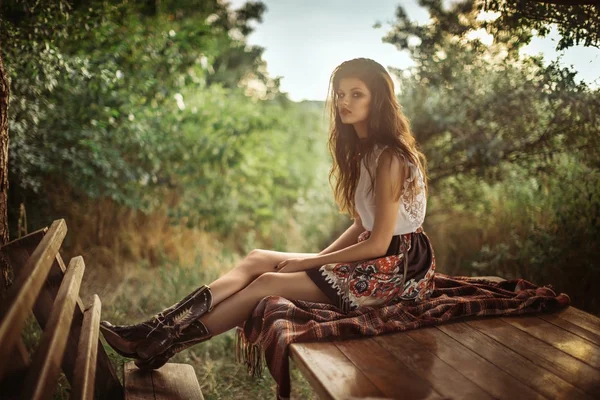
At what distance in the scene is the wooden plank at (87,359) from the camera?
1.52 metres

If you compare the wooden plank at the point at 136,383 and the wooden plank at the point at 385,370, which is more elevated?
the wooden plank at the point at 385,370

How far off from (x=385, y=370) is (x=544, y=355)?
2.26 ft

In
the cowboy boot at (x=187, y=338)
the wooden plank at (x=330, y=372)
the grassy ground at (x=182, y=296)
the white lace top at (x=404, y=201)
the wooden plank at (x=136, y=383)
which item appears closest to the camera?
the wooden plank at (x=330, y=372)

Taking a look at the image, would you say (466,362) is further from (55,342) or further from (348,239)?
(55,342)

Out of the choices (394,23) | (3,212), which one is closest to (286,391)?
(3,212)

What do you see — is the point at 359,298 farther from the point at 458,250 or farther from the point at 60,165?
the point at 60,165

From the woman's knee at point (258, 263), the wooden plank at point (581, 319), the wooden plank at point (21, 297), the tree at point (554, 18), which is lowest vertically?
the wooden plank at point (581, 319)

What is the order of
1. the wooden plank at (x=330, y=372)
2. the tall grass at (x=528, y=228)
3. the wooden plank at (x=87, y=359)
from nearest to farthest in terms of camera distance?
1. the wooden plank at (x=87, y=359)
2. the wooden plank at (x=330, y=372)
3. the tall grass at (x=528, y=228)

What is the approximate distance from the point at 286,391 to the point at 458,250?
2.97m

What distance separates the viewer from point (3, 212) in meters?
2.46

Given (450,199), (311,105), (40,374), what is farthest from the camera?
(311,105)

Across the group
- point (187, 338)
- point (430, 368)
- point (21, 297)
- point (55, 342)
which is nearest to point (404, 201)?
point (430, 368)

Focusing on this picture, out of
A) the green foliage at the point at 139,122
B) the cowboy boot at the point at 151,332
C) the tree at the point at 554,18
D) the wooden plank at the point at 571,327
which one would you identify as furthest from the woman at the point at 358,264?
the green foliage at the point at 139,122

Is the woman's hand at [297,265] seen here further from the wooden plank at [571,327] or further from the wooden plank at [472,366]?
the wooden plank at [571,327]
